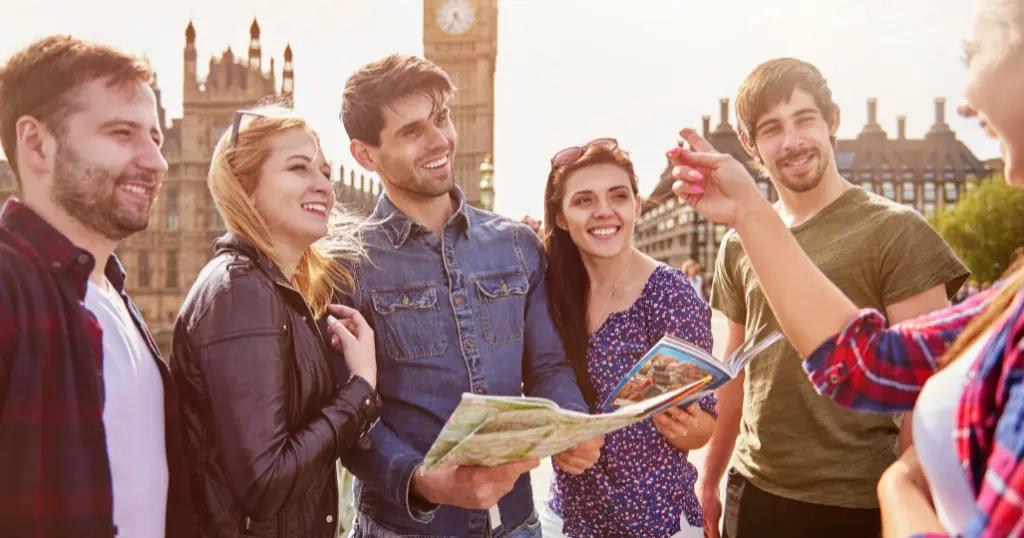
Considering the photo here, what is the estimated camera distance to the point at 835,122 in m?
2.72

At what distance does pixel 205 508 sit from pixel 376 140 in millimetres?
1086

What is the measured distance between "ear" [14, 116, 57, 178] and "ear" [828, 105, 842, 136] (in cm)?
225

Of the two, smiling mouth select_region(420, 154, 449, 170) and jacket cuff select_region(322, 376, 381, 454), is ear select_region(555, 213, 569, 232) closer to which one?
smiling mouth select_region(420, 154, 449, 170)

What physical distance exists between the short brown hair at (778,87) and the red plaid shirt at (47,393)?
79.4 inches

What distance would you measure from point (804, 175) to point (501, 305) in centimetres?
109

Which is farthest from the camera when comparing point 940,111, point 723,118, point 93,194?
point 940,111

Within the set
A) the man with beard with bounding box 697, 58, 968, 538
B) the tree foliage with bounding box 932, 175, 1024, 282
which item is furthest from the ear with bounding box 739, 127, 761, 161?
the tree foliage with bounding box 932, 175, 1024, 282

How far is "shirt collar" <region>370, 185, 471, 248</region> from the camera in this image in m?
2.31

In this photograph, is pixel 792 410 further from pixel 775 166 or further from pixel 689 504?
pixel 775 166

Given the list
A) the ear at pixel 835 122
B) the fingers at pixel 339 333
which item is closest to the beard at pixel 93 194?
the fingers at pixel 339 333

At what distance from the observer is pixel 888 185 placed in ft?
246

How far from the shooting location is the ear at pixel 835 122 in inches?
105

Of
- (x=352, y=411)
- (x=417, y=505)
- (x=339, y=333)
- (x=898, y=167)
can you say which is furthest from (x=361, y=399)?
(x=898, y=167)

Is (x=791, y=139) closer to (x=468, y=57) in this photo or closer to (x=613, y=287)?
(x=613, y=287)
